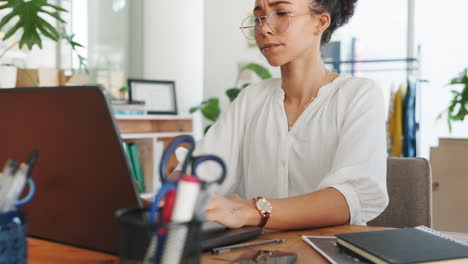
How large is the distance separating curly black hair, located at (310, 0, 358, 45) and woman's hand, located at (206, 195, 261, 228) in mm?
706

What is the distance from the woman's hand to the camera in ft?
2.94

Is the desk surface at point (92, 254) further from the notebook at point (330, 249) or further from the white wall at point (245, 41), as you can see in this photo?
the white wall at point (245, 41)

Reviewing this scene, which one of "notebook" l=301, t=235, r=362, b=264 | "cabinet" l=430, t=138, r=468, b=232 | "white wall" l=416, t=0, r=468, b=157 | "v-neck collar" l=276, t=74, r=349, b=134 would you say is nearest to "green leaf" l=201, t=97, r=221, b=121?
"white wall" l=416, t=0, r=468, b=157

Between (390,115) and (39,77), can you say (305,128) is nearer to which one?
(39,77)

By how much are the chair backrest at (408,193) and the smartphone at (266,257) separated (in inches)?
30.2

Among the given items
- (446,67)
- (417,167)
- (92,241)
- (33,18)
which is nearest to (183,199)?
(92,241)

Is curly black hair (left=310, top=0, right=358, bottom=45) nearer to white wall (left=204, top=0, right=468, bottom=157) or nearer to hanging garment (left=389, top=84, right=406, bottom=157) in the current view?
hanging garment (left=389, top=84, right=406, bottom=157)

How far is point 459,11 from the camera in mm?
5121

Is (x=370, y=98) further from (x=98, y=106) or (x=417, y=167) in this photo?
(x=98, y=106)

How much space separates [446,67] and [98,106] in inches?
203

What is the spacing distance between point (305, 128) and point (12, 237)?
954 mm

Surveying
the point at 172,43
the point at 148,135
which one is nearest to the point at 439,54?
the point at 172,43

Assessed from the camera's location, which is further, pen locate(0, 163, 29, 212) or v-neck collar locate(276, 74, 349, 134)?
v-neck collar locate(276, 74, 349, 134)

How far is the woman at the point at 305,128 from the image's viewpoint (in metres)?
1.16
